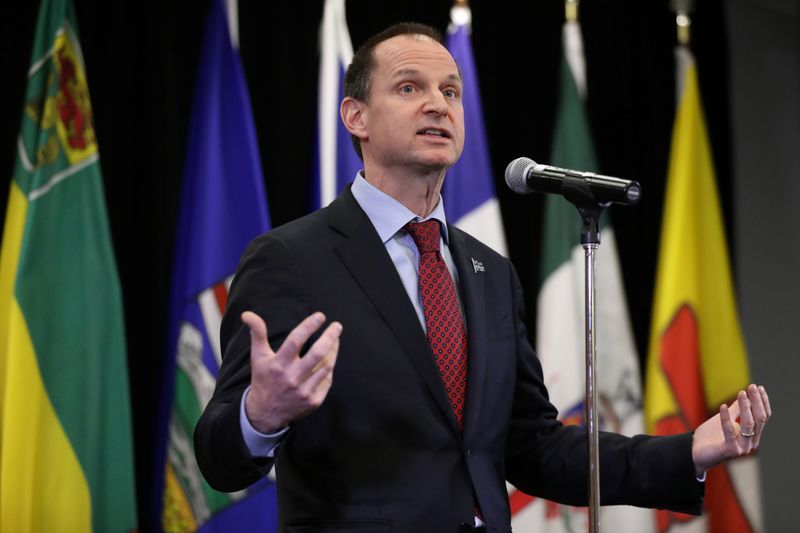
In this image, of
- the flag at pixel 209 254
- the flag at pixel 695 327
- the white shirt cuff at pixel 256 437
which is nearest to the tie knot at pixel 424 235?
the white shirt cuff at pixel 256 437

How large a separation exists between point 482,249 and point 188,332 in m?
1.70

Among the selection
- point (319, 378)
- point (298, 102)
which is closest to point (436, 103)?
point (319, 378)

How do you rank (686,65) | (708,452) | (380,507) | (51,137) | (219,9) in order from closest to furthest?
(380,507)
(708,452)
(51,137)
(219,9)
(686,65)

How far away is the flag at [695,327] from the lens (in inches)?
170

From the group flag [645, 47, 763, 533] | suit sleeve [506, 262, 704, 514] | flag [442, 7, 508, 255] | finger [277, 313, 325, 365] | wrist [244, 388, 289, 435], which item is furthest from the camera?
flag [645, 47, 763, 533]

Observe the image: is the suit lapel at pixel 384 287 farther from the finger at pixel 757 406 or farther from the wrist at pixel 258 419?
the finger at pixel 757 406

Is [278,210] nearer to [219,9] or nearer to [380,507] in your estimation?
[219,9]

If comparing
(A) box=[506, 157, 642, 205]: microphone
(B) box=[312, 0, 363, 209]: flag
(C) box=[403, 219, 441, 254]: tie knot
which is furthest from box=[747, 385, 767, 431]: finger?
(B) box=[312, 0, 363, 209]: flag

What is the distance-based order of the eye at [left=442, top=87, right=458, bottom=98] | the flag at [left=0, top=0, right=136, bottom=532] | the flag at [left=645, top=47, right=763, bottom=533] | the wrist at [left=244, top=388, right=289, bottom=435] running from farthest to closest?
the flag at [left=645, top=47, right=763, bottom=533], the flag at [left=0, top=0, right=136, bottom=532], the eye at [left=442, top=87, right=458, bottom=98], the wrist at [left=244, top=388, right=289, bottom=435]

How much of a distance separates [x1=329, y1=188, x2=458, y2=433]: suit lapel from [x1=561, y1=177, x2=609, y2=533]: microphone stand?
0.27m

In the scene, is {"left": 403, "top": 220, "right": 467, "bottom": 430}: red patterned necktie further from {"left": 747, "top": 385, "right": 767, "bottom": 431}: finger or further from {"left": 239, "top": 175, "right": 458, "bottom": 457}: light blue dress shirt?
{"left": 747, "top": 385, "right": 767, "bottom": 431}: finger

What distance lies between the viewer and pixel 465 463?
180 cm

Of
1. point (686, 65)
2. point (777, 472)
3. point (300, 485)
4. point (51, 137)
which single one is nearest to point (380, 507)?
point (300, 485)

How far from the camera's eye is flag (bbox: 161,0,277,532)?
345 cm
